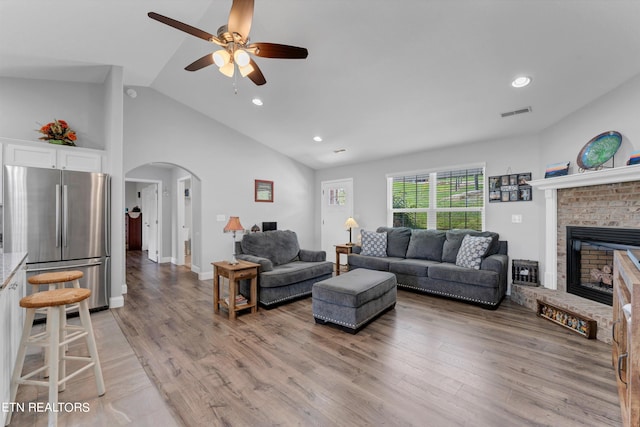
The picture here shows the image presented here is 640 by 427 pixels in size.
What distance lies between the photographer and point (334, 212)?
254 inches

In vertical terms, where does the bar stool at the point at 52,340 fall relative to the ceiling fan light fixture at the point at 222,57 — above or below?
below

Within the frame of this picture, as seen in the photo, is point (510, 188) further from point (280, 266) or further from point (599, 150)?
point (280, 266)

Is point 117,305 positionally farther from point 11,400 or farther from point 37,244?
point 11,400

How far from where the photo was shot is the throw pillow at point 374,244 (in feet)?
15.9

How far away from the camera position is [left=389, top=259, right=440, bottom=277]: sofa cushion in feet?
13.1

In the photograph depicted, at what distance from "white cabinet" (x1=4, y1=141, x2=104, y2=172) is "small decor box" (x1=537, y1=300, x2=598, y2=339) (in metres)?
5.71

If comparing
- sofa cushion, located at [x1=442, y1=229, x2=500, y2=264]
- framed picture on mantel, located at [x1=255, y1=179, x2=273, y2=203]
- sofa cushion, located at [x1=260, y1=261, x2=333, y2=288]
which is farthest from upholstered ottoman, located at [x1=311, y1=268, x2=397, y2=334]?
framed picture on mantel, located at [x1=255, y1=179, x2=273, y2=203]

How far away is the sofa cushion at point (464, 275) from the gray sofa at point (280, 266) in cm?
154

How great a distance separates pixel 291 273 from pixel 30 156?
3.30 meters

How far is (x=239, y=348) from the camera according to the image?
248 centimetres

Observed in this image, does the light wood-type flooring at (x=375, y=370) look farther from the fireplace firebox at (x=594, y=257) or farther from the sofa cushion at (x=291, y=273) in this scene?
the fireplace firebox at (x=594, y=257)

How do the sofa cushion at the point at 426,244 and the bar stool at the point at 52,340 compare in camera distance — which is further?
the sofa cushion at the point at 426,244

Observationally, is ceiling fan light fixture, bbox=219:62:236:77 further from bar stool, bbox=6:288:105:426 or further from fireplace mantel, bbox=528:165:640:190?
fireplace mantel, bbox=528:165:640:190

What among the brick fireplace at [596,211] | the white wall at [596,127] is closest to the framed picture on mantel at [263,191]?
the white wall at [596,127]
